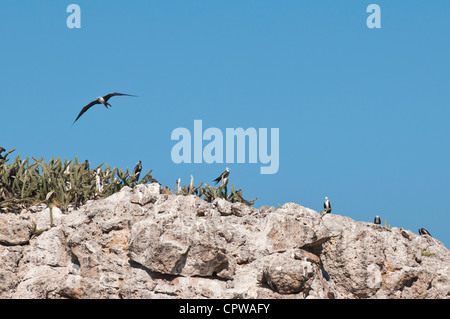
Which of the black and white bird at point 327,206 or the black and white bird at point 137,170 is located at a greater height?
the black and white bird at point 137,170

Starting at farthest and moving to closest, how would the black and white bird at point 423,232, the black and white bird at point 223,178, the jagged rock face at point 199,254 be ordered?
the black and white bird at point 423,232 < the black and white bird at point 223,178 < the jagged rock face at point 199,254

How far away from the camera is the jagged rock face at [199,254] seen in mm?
17266

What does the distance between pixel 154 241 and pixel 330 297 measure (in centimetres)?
548

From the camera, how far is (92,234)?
1802 centimetres

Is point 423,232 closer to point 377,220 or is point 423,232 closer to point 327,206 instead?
point 377,220

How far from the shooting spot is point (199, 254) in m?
17.2

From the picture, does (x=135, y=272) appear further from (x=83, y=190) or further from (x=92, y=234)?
(x=83, y=190)

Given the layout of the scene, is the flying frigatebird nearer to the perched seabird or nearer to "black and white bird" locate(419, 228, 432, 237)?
the perched seabird

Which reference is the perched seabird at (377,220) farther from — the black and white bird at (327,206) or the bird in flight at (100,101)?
the bird in flight at (100,101)

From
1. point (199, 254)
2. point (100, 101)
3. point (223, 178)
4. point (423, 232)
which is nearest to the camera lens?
point (199, 254)

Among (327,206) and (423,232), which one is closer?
(327,206)

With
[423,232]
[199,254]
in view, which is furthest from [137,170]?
[423,232]

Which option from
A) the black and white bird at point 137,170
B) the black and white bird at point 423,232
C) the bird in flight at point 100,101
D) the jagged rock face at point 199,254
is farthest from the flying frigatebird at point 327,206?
the bird in flight at point 100,101
